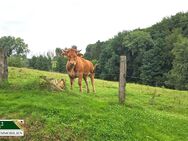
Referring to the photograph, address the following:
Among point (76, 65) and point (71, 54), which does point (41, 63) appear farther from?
point (71, 54)

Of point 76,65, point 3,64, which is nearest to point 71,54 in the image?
point 76,65

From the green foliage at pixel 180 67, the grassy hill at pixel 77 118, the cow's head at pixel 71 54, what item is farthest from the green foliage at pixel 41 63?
the grassy hill at pixel 77 118

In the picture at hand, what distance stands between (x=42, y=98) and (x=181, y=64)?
71443mm

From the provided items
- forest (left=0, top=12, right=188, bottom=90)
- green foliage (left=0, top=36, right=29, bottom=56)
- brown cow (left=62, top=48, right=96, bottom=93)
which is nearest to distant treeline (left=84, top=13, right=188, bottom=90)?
forest (left=0, top=12, right=188, bottom=90)

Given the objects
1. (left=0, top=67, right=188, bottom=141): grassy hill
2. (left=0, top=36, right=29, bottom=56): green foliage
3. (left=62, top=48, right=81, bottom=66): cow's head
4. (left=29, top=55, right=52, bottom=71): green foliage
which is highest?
(left=0, top=36, right=29, bottom=56): green foliage

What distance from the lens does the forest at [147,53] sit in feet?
302

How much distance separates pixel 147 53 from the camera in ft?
340

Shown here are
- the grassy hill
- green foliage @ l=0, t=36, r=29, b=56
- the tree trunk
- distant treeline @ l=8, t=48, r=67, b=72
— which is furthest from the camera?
green foliage @ l=0, t=36, r=29, b=56

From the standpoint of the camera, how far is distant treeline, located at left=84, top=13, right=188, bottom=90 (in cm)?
9269

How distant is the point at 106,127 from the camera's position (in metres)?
15.9

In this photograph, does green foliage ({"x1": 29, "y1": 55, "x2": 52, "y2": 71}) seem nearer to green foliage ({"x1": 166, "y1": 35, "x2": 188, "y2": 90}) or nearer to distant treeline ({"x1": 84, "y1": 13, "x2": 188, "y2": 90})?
distant treeline ({"x1": 84, "y1": 13, "x2": 188, "y2": 90})

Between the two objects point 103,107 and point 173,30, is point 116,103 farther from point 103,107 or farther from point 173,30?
point 173,30

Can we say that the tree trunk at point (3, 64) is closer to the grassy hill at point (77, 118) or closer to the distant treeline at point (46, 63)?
the grassy hill at point (77, 118)

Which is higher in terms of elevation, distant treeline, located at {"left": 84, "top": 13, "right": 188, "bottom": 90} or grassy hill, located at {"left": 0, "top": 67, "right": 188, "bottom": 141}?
distant treeline, located at {"left": 84, "top": 13, "right": 188, "bottom": 90}
